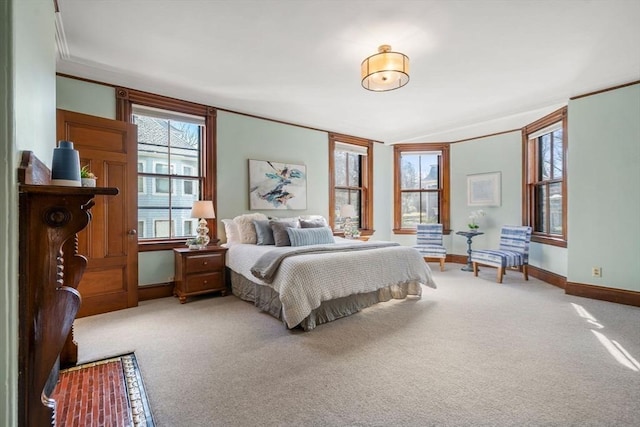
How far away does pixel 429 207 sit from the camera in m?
6.66

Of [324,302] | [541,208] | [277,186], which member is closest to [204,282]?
[324,302]

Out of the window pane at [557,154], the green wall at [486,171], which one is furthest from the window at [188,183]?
the window pane at [557,154]

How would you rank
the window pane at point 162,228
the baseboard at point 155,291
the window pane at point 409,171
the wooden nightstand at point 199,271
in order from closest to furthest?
the wooden nightstand at point 199,271
the baseboard at point 155,291
the window pane at point 162,228
the window pane at point 409,171

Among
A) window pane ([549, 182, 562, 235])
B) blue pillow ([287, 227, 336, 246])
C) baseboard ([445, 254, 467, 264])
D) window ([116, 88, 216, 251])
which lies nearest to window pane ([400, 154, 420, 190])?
baseboard ([445, 254, 467, 264])

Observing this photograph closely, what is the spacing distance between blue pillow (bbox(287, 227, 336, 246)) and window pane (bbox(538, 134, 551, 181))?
3.83 metres

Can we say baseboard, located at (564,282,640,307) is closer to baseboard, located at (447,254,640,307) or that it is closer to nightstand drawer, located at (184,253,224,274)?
baseboard, located at (447,254,640,307)

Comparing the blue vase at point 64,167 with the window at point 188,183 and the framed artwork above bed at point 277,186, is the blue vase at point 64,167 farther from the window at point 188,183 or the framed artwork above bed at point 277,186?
the framed artwork above bed at point 277,186

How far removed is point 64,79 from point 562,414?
521cm

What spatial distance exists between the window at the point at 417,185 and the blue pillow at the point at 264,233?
346 centimetres

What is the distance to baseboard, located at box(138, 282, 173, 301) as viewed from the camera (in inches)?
149

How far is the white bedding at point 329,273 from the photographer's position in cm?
276

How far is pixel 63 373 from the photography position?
2.04m

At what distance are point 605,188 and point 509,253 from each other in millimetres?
1545

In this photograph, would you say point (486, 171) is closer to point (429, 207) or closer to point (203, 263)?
point (429, 207)
